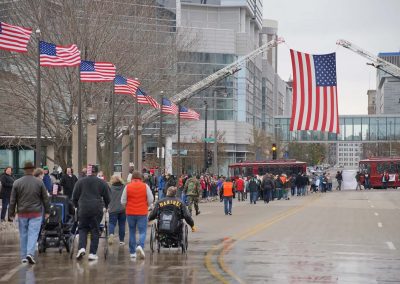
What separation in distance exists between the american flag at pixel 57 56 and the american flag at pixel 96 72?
→ 11.5ft

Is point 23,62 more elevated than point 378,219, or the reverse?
point 23,62

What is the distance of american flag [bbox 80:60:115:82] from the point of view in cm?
3531

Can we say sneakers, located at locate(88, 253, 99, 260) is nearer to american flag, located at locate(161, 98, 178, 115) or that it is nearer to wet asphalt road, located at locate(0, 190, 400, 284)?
wet asphalt road, located at locate(0, 190, 400, 284)

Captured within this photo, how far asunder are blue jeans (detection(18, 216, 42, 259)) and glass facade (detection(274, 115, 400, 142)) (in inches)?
4531

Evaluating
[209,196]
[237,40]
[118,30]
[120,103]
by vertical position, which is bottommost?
[209,196]

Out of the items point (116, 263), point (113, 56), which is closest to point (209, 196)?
point (113, 56)

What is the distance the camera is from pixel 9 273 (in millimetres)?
14672

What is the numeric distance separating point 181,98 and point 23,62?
16958mm

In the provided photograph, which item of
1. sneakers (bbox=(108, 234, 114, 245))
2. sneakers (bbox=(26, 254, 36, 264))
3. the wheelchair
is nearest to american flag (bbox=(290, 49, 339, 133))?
sneakers (bbox=(108, 234, 114, 245))

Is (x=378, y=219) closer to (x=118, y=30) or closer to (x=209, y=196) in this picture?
(x=118, y=30)

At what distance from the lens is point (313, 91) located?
55750mm

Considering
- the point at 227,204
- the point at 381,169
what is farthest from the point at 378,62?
the point at 227,204

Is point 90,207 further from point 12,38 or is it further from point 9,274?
point 12,38

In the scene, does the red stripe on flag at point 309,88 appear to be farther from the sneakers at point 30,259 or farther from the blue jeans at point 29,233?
the sneakers at point 30,259
